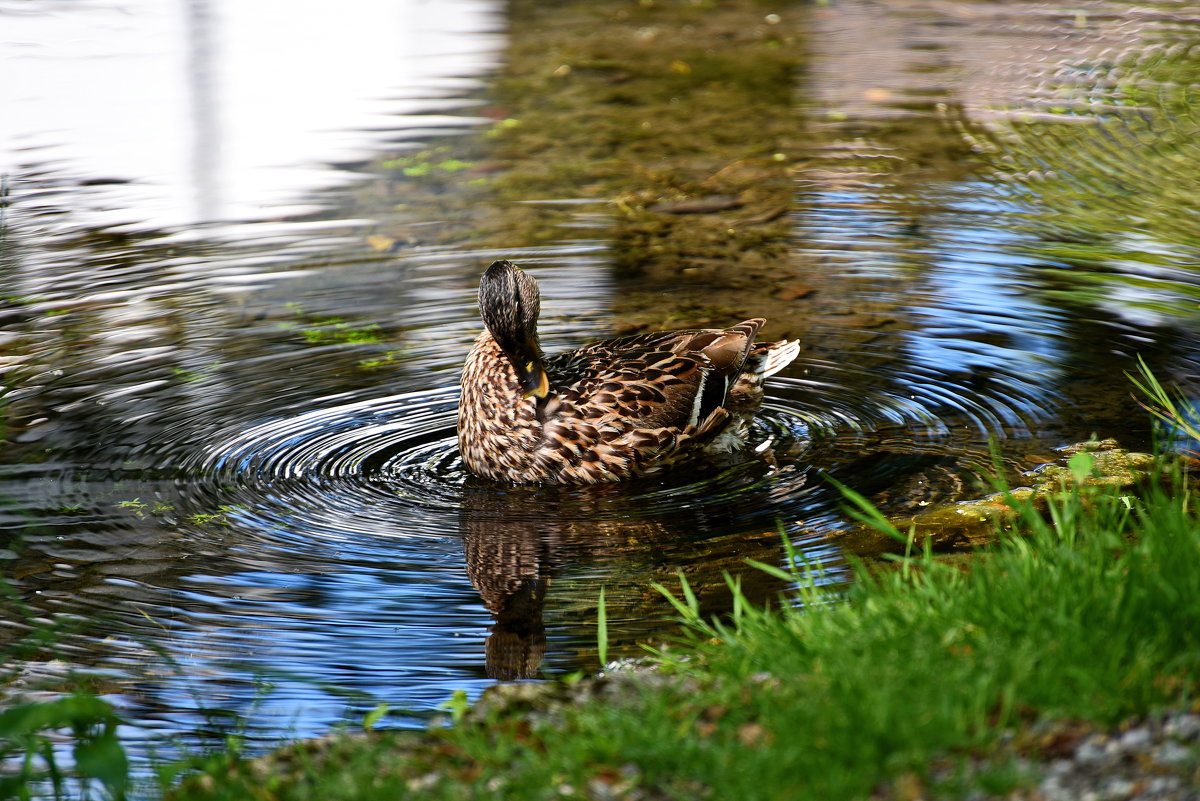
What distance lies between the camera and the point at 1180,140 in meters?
11.3

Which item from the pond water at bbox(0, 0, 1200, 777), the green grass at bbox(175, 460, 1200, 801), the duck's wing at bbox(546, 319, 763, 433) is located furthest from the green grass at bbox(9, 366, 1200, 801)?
the duck's wing at bbox(546, 319, 763, 433)

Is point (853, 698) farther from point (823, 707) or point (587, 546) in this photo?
point (587, 546)

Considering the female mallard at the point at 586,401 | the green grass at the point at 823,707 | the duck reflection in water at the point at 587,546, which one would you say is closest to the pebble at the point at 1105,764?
the green grass at the point at 823,707

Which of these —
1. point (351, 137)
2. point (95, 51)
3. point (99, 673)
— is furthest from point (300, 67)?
point (99, 673)

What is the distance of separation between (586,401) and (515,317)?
601 millimetres

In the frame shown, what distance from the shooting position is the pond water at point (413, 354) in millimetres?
5316

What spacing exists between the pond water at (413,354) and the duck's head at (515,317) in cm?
59

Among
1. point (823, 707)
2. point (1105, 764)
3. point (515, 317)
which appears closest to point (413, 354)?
point (515, 317)

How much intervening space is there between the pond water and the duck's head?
59 cm

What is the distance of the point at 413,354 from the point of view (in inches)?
325

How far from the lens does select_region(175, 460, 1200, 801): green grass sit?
3508 millimetres

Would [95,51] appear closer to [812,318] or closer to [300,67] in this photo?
[300,67]

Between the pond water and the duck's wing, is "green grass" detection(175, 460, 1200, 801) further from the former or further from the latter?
the duck's wing

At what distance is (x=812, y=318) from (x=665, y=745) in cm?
526
